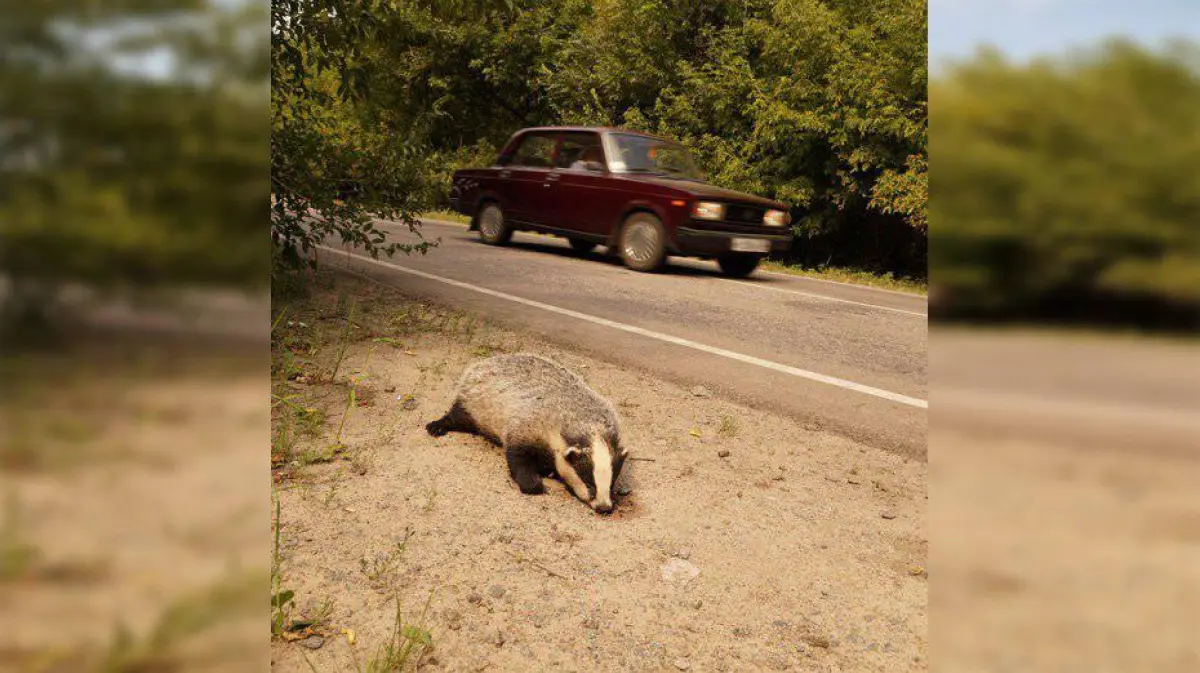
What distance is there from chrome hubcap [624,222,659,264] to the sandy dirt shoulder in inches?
222

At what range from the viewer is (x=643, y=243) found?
9.81 m

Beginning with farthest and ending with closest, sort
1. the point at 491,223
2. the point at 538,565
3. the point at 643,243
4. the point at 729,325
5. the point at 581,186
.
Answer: the point at 491,223 → the point at 581,186 → the point at 643,243 → the point at 729,325 → the point at 538,565

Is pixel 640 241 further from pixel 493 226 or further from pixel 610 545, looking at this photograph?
pixel 610 545

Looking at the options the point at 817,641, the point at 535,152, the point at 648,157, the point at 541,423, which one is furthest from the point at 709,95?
the point at 817,641

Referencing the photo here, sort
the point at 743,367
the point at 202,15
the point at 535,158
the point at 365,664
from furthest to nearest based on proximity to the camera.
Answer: the point at 535,158
the point at 743,367
the point at 365,664
the point at 202,15

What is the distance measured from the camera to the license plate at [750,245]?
950 cm

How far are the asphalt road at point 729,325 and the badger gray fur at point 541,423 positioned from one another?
4.29ft

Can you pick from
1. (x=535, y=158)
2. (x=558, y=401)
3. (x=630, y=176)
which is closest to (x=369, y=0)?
(x=558, y=401)

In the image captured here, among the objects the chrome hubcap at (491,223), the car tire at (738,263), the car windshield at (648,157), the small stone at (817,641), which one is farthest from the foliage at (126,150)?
the chrome hubcap at (491,223)

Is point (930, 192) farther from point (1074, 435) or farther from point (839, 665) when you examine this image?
point (839, 665)

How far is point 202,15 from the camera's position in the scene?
21.0 inches

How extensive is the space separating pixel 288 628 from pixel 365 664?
0.86ft

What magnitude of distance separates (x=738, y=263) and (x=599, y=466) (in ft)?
24.7

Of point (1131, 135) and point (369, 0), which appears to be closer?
point (1131, 135)
